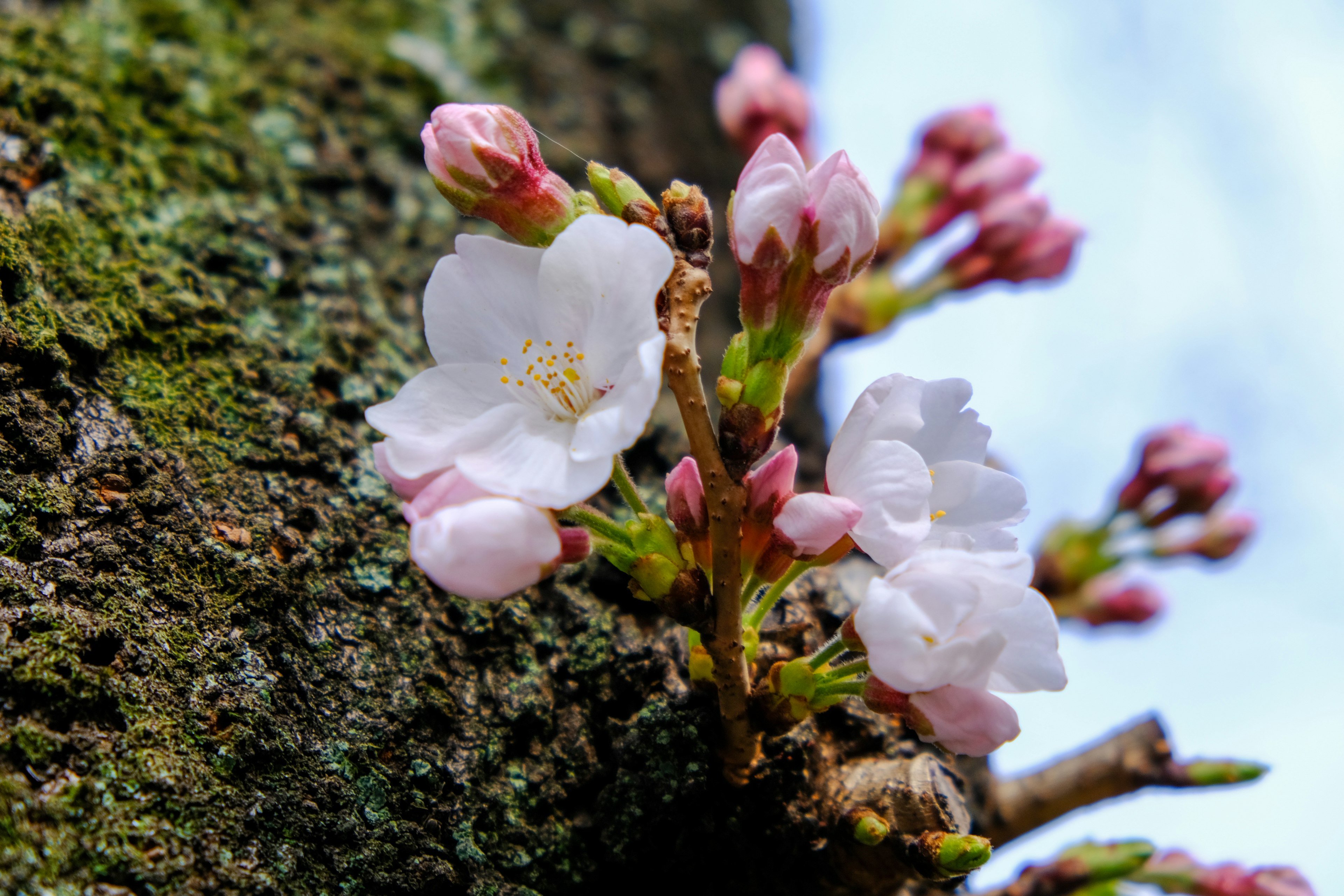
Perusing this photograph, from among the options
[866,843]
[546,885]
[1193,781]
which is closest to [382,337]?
[546,885]

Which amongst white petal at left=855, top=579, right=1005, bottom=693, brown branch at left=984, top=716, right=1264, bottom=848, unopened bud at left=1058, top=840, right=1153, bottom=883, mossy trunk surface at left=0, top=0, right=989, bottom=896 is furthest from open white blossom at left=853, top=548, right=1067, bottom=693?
brown branch at left=984, top=716, right=1264, bottom=848

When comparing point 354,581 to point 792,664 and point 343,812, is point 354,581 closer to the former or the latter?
point 343,812

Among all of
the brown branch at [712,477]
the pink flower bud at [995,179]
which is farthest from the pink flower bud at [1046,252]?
the brown branch at [712,477]

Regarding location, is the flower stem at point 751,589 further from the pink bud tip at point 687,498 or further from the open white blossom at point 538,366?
the open white blossom at point 538,366

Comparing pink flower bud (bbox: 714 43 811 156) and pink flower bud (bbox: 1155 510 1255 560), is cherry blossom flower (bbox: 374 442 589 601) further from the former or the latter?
pink flower bud (bbox: 1155 510 1255 560)

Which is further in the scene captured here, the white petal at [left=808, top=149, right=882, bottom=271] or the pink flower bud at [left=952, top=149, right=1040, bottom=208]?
the pink flower bud at [left=952, top=149, right=1040, bottom=208]

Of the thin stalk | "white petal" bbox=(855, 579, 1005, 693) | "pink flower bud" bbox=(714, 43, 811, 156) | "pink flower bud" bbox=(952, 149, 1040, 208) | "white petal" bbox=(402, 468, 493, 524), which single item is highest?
"pink flower bud" bbox=(714, 43, 811, 156)

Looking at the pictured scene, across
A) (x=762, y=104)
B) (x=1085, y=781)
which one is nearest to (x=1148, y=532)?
(x=1085, y=781)
